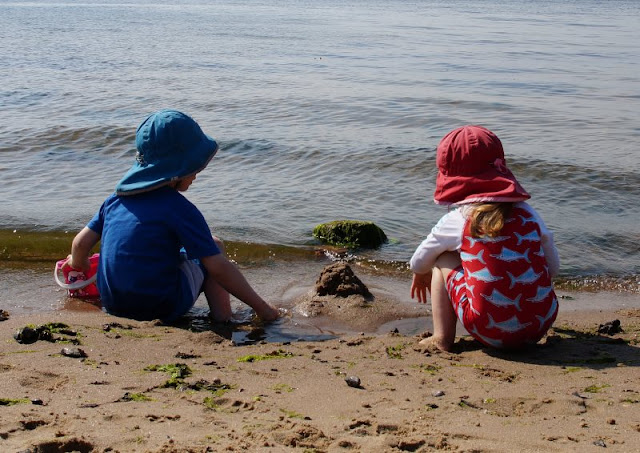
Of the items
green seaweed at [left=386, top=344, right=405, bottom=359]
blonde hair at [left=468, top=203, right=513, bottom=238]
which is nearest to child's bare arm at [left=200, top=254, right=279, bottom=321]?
green seaweed at [left=386, top=344, right=405, bottom=359]

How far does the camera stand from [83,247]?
4.96m

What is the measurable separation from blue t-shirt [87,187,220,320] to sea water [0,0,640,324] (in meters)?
1.35

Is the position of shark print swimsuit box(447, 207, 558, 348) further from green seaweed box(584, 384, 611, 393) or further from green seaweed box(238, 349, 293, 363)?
green seaweed box(238, 349, 293, 363)

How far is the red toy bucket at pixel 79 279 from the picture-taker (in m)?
5.28

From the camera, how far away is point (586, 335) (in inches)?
180

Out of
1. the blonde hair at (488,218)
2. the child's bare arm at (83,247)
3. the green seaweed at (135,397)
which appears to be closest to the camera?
the green seaweed at (135,397)

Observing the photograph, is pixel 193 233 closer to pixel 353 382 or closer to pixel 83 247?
pixel 83 247

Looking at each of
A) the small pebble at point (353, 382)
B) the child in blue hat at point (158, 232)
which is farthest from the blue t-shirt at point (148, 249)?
the small pebble at point (353, 382)

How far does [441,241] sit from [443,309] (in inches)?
15.1

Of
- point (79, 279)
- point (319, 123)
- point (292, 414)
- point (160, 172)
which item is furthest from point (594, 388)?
point (319, 123)

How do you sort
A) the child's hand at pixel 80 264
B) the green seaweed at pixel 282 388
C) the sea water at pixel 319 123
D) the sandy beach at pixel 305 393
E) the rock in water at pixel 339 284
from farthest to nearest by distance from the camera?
the sea water at pixel 319 123, the rock in water at pixel 339 284, the child's hand at pixel 80 264, the green seaweed at pixel 282 388, the sandy beach at pixel 305 393

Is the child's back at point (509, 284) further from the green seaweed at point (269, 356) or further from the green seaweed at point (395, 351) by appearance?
the green seaweed at point (269, 356)

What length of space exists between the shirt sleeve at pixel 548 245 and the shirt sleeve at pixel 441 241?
37cm

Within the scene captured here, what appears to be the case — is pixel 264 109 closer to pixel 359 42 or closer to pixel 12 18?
pixel 359 42
